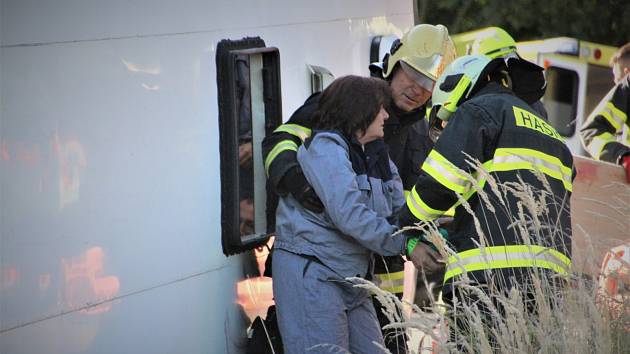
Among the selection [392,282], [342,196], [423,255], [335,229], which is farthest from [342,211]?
[392,282]

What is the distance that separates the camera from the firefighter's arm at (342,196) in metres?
4.04

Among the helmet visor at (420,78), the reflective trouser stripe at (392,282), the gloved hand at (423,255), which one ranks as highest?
the helmet visor at (420,78)

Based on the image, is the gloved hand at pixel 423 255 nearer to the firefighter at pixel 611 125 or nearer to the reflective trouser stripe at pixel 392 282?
the reflective trouser stripe at pixel 392 282

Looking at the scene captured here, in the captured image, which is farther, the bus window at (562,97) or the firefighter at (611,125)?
the bus window at (562,97)

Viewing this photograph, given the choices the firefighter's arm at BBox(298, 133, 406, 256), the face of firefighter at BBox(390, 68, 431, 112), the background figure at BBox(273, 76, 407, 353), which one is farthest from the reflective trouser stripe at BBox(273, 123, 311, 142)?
the face of firefighter at BBox(390, 68, 431, 112)

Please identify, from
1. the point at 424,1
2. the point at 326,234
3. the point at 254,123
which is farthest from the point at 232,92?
the point at 424,1

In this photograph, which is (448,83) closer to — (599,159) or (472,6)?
(599,159)

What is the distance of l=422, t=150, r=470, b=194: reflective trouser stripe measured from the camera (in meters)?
3.86

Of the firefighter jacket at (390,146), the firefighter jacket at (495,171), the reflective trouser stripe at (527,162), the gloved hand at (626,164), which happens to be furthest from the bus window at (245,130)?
the gloved hand at (626,164)

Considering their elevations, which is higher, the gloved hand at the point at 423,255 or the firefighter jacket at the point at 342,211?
the firefighter jacket at the point at 342,211

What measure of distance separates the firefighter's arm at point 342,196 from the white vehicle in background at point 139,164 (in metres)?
0.45

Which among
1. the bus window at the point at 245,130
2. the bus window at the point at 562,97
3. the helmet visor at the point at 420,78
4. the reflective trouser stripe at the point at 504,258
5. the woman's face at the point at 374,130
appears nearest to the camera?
the reflective trouser stripe at the point at 504,258

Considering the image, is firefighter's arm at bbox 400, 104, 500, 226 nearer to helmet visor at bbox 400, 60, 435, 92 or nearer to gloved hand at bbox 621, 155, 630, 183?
helmet visor at bbox 400, 60, 435, 92

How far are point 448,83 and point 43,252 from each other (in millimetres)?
1727
